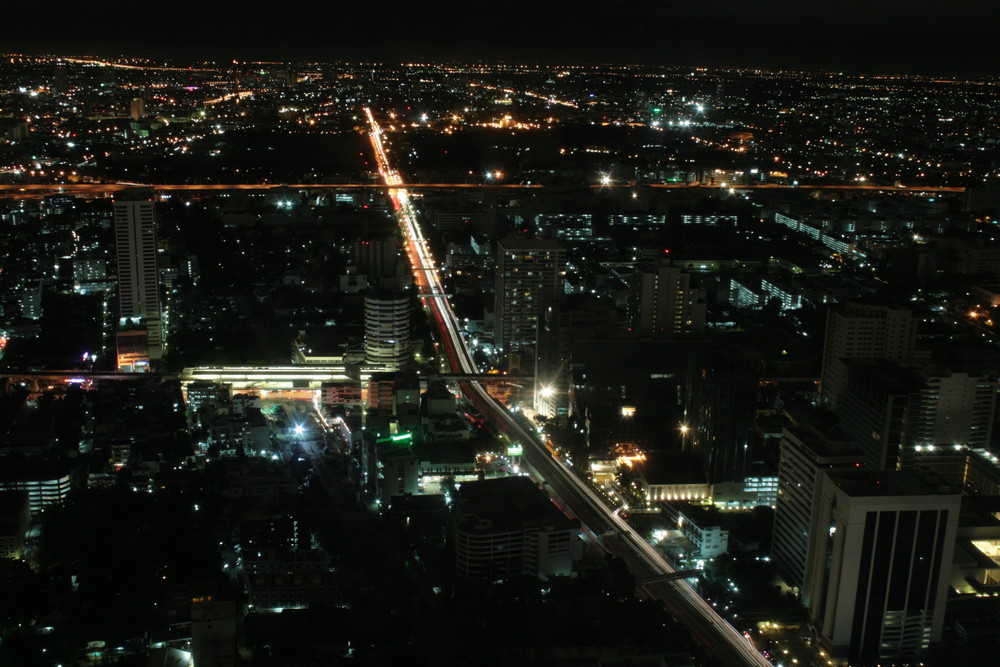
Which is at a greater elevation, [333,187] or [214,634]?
[333,187]

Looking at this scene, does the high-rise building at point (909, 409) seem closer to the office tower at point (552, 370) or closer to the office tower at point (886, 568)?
the office tower at point (886, 568)

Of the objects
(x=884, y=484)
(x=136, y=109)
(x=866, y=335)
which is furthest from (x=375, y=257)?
(x=136, y=109)

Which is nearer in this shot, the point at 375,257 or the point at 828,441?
the point at 828,441

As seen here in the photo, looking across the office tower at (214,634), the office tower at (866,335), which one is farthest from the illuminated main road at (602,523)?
the office tower at (866,335)

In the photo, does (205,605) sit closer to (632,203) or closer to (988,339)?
(988,339)

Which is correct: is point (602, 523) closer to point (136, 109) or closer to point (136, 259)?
point (136, 259)

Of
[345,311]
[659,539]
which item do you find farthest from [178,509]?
[345,311]

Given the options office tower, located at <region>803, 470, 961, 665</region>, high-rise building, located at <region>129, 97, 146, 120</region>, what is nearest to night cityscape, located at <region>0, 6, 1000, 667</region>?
office tower, located at <region>803, 470, 961, 665</region>
